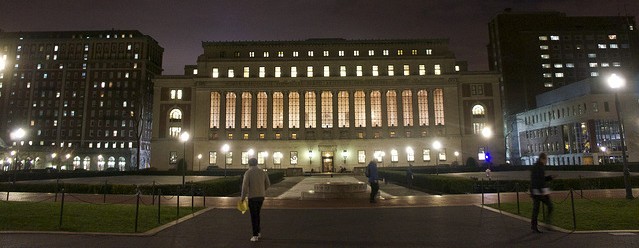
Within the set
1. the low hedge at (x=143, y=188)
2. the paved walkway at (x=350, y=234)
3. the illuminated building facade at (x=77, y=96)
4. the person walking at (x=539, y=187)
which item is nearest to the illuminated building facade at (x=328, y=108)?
the illuminated building facade at (x=77, y=96)

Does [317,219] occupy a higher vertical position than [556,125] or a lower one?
lower

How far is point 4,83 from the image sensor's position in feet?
396

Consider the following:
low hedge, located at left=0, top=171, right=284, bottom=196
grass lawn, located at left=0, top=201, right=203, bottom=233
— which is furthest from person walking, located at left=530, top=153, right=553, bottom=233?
low hedge, located at left=0, top=171, right=284, bottom=196

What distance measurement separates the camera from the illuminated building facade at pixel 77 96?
114m

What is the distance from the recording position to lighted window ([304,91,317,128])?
81.1 meters

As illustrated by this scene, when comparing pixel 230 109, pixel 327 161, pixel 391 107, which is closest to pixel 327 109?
pixel 327 161

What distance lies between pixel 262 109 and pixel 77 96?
234ft

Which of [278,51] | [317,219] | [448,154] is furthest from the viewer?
[278,51]

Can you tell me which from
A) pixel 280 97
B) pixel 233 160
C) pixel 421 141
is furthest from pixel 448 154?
pixel 233 160

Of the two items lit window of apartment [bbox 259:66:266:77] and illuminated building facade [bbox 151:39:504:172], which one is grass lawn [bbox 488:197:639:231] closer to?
illuminated building facade [bbox 151:39:504:172]

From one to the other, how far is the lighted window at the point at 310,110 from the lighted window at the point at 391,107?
48.8ft

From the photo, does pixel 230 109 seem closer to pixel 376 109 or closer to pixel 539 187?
pixel 376 109

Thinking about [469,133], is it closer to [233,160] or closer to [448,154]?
[448,154]

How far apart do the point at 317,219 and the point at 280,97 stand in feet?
223
